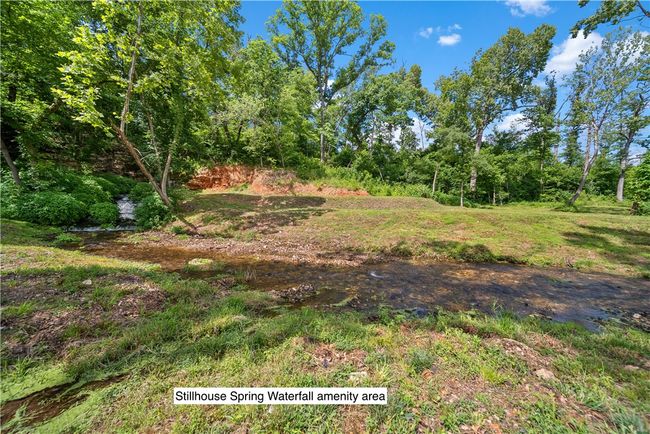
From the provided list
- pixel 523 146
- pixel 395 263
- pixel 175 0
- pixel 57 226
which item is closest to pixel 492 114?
pixel 523 146

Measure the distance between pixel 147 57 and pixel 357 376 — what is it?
43.6 feet

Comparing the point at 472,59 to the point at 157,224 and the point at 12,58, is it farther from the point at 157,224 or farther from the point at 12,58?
the point at 12,58

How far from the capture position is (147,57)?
972cm

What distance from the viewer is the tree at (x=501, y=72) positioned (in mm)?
24234

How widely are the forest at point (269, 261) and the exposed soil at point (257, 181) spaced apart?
0.20 m

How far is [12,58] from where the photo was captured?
996 cm

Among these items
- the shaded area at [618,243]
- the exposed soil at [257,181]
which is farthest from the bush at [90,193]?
the shaded area at [618,243]

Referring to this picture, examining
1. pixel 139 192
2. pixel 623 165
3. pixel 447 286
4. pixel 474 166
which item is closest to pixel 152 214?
pixel 139 192

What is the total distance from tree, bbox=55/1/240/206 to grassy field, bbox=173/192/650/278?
4429mm

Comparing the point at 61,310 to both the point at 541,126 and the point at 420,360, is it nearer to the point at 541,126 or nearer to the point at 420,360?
the point at 420,360

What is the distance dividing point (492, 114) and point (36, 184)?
119ft

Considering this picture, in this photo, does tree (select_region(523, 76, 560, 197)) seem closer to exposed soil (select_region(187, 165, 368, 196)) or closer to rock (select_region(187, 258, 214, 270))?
exposed soil (select_region(187, 165, 368, 196))

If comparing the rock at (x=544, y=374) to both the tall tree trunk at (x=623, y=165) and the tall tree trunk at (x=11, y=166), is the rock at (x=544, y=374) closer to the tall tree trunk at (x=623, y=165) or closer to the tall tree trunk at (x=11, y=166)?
the tall tree trunk at (x=11, y=166)

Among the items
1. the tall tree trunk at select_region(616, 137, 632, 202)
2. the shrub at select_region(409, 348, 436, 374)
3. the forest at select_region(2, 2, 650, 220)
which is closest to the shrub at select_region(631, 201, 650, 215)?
the forest at select_region(2, 2, 650, 220)
